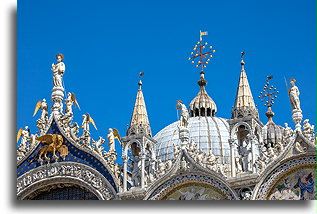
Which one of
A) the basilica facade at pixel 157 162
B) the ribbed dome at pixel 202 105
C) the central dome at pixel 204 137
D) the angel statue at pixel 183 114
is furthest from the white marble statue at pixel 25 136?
the ribbed dome at pixel 202 105

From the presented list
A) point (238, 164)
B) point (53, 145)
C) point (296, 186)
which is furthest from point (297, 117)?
point (53, 145)

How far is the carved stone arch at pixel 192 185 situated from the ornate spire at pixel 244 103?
155cm

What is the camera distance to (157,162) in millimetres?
16938

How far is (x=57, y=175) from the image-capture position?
17172 millimetres

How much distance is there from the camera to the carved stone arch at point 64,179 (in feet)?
54.9

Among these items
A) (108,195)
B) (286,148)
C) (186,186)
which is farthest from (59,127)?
(286,148)

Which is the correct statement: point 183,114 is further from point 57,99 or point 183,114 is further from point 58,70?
point 58,70

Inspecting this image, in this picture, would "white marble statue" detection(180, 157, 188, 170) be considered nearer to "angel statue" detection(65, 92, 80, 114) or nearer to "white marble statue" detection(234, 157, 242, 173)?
"white marble statue" detection(234, 157, 242, 173)

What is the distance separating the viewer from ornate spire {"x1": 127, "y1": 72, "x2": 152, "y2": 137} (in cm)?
1711

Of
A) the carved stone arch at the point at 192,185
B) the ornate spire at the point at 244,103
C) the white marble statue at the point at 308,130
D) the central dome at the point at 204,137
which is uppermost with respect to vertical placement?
the central dome at the point at 204,137

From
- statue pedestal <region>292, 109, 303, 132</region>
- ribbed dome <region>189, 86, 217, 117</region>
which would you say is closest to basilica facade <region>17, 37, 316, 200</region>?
statue pedestal <region>292, 109, 303, 132</region>

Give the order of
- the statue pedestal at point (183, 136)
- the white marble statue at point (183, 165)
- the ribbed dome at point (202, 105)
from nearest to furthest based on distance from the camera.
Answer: the white marble statue at point (183, 165)
the statue pedestal at point (183, 136)
the ribbed dome at point (202, 105)

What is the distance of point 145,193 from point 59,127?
8.89 feet

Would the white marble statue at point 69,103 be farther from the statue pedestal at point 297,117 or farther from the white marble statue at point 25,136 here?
the statue pedestal at point 297,117
